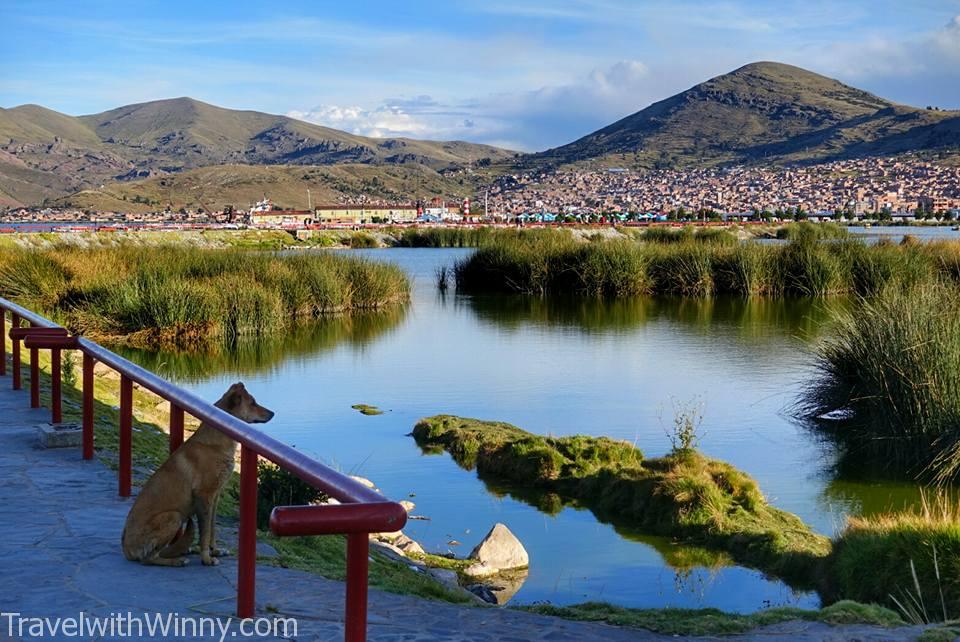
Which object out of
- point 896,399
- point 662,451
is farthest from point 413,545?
point 896,399

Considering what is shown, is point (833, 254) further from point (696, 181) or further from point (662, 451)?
point (696, 181)

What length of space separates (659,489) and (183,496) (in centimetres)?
584

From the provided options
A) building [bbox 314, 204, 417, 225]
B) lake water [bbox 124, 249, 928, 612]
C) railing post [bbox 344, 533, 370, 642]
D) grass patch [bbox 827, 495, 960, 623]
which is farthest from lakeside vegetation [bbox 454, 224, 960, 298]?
building [bbox 314, 204, 417, 225]

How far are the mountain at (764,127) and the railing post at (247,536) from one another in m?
145

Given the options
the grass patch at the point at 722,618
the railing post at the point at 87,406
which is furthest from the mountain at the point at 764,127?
the railing post at the point at 87,406

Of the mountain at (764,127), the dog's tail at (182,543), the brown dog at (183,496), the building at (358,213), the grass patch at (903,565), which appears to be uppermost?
the mountain at (764,127)

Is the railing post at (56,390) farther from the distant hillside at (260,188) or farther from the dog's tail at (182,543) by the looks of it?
the distant hillside at (260,188)

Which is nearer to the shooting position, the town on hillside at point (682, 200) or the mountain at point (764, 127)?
the town on hillside at point (682, 200)

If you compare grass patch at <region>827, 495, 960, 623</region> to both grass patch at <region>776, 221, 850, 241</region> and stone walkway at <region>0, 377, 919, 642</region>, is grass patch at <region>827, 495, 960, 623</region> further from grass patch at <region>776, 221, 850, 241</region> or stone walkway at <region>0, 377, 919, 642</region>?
grass patch at <region>776, 221, 850, 241</region>

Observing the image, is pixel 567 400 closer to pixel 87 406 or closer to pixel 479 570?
pixel 479 570

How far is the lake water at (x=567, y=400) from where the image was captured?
28.6ft

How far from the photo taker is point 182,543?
196 inches

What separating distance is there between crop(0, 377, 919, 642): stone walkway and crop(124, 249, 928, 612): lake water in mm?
2794

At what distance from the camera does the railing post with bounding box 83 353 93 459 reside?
21.9 ft
